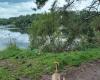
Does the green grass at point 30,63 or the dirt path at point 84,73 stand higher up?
the green grass at point 30,63

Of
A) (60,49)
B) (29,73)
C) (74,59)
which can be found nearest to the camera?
(29,73)

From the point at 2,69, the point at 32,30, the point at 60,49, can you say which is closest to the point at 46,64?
the point at 2,69

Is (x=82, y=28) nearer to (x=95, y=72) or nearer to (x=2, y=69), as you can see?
(x=95, y=72)

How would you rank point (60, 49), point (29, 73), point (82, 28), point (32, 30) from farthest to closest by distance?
point (32, 30) < point (60, 49) < point (82, 28) < point (29, 73)

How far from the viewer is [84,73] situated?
690cm

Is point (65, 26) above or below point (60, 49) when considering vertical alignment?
above

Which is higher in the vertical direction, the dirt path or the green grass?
the green grass

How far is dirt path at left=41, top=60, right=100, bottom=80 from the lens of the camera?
21.5 feet

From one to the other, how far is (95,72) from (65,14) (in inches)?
82.1

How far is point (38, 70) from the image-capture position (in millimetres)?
6887

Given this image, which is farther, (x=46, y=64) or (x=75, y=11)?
(x=75, y=11)

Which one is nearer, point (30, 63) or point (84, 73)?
point (84, 73)

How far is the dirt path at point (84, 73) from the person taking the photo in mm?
6541

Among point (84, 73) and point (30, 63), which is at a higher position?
point (30, 63)
